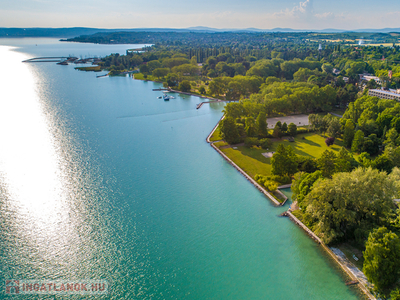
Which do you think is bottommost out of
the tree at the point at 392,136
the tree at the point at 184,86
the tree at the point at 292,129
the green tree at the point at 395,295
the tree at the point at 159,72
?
the green tree at the point at 395,295

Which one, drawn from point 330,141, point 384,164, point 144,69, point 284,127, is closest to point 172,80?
point 144,69

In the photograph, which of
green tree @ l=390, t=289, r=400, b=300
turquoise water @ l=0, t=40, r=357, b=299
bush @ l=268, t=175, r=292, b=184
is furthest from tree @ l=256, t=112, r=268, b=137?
green tree @ l=390, t=289, r=400, b=300

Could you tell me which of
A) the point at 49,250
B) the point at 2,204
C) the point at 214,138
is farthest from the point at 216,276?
the point at 214,138

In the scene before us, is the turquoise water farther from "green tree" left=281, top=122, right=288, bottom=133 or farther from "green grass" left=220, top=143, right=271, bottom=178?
"green tree" left=281, top=122, right=288, bottom=133

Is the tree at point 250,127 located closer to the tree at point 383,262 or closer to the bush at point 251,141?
the bush at point 251,141

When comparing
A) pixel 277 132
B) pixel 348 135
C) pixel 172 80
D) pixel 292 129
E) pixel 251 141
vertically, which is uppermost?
pixel 172 80

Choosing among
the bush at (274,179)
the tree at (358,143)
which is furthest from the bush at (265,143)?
the tree at (358,143)

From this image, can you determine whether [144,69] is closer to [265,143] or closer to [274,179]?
[265,143]
